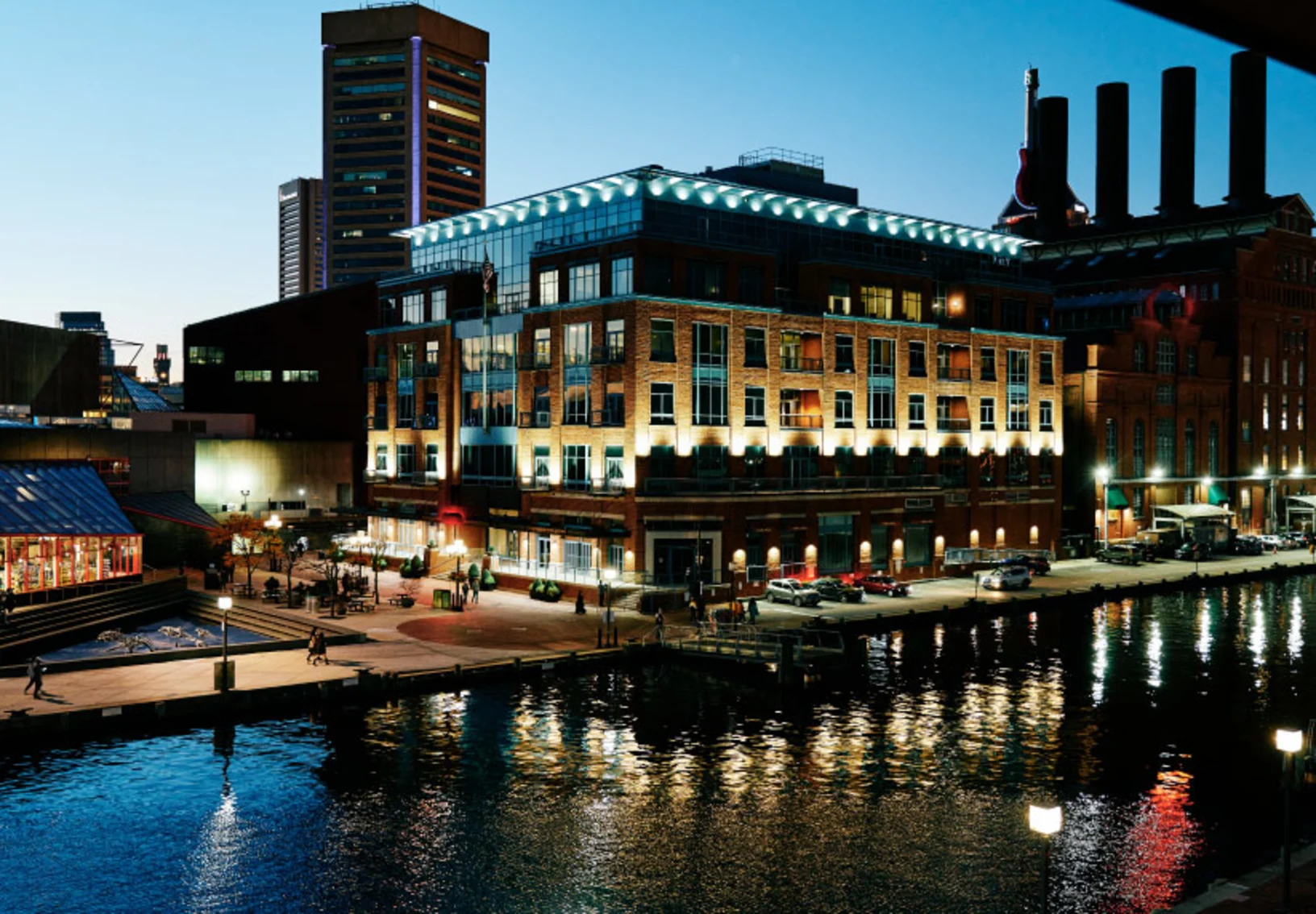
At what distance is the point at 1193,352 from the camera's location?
10912 cm

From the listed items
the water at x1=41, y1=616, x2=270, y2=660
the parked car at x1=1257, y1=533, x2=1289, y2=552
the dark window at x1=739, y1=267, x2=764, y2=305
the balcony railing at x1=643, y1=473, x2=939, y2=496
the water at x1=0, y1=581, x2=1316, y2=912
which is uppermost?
the dark window at x1=739, y1=267, x2=764, y2=305

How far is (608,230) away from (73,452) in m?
40.2

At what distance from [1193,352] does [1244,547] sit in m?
19.3

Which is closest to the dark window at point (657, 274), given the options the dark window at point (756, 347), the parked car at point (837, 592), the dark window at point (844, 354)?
the dark window at point (756, 347)

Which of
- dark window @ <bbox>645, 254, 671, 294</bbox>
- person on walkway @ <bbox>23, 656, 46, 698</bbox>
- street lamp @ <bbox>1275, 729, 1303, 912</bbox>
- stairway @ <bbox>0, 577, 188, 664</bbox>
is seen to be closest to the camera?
street lamp @ <bbox>1275, 729, 1303, 912</bbox>

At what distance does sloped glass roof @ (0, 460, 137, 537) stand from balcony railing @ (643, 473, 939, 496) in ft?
98.3

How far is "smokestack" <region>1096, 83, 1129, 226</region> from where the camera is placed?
144000 millimetres

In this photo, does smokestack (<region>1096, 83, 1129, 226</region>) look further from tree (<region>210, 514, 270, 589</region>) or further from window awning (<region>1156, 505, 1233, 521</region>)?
tree (<region>210, 514, 270, 589</region>)

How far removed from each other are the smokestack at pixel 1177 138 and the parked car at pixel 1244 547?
50.9m

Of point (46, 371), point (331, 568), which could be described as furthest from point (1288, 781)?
point (46, 371)

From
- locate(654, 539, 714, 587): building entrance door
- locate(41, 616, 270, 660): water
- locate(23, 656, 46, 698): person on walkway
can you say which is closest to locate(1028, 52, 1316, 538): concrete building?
locate(654, 539, 714, 587): building entrance door

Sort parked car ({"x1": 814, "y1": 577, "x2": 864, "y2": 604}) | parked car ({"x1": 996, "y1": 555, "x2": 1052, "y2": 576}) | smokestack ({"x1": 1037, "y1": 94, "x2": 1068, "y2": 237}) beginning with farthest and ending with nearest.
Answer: smokestack ({"x1": 1037, "y1": 94, "x2": 1068, "y2": 237}), parked car ({"x1": 996, "y1": 555, "x2": 1052, "y2": 576}), parked car ({"x1": 814, "y1": 577, "x2": 864, "y2": 604})

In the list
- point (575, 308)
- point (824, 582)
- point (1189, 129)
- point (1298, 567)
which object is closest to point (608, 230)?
point (575, 308)

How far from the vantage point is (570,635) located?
55.9 metres
